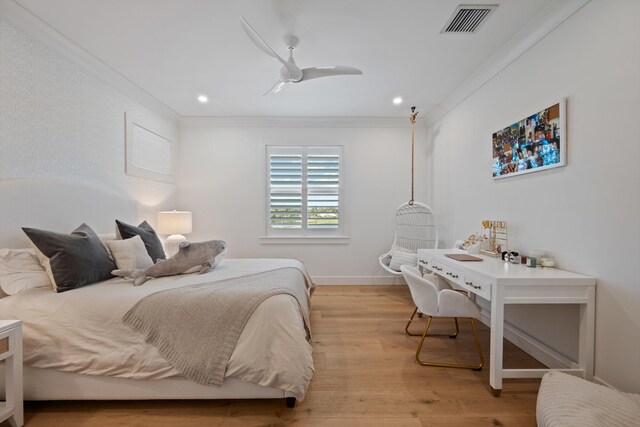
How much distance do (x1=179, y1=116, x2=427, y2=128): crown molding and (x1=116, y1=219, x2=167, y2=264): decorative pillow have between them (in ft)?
7.32

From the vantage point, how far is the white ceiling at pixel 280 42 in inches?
84.7

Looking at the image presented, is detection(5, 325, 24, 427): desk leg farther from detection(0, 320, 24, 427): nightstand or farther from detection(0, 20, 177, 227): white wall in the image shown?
detection(0, 20, 177, 227): white wall

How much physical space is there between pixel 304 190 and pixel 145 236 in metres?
2.40

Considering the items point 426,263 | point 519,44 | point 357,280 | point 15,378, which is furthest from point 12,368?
point 519,44

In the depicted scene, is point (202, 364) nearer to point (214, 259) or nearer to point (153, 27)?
point (214, 259)

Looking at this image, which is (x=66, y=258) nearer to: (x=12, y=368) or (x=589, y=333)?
(x=12, y=368)

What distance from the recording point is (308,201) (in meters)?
4.68

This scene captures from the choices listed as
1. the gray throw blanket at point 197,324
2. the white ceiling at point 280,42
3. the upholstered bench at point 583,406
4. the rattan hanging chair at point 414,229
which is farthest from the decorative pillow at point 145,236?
the upholstered bench at point 583,406

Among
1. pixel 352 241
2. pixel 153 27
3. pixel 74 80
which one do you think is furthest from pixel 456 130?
pixel 74 80

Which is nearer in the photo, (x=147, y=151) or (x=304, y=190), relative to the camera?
(x=147, y=151)

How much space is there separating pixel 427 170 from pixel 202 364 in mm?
4147

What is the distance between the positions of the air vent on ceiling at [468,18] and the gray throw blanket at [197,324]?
2.45m

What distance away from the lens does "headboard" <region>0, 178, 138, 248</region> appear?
2102 mm

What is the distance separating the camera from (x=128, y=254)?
246 cm
